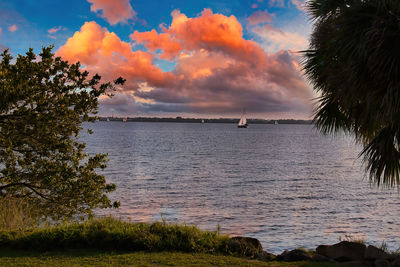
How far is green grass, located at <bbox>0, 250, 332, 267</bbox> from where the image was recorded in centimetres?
783

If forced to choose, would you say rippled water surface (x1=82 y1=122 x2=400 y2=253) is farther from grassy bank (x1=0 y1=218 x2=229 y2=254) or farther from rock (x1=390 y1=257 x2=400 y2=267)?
rock (x1=390 y1=257 x2=400 y2=267)

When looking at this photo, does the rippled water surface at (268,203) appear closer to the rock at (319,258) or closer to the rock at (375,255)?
the rock at (319,258)

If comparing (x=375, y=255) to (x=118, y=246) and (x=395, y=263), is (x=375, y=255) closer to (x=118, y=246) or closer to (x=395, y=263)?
(x=395, y=263)

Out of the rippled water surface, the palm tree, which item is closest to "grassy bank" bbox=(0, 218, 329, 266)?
the palm tree

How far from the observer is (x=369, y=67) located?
24.4 ft

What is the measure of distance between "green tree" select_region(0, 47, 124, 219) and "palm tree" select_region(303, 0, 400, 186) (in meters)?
6.33

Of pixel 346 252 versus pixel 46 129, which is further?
pixel 46 129

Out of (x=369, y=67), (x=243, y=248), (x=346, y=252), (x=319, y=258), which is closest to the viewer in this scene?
(x=369, y=67)

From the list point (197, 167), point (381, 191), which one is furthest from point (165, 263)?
point (197, 167)

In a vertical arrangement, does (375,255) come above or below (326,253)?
above

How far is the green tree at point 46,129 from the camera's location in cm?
1022

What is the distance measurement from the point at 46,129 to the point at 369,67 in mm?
8453

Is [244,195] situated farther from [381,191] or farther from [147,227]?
[147,227]

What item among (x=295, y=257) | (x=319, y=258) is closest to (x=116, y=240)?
(x=295, y=257)
